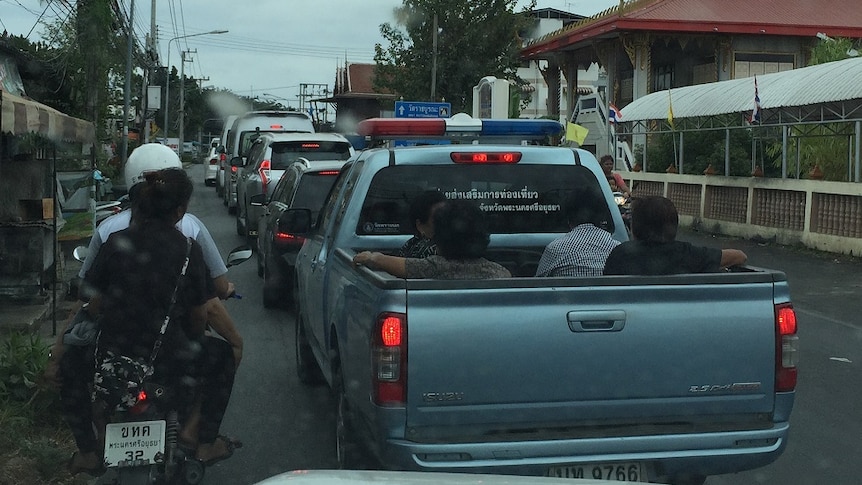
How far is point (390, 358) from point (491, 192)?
236 centimetres

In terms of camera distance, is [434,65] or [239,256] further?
[434,65]

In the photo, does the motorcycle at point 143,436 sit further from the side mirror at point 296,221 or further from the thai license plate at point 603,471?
the side mirror at point 296,221

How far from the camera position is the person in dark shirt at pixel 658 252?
5.30m

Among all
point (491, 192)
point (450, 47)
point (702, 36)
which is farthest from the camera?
point (450, 47)

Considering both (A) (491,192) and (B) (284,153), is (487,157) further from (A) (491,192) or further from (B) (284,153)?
(B) (284,153)

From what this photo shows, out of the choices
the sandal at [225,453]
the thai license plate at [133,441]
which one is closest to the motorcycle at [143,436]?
the thai license plate at [133,441]

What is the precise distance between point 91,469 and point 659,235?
2.94 metres

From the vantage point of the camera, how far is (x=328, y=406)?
750 centimetres

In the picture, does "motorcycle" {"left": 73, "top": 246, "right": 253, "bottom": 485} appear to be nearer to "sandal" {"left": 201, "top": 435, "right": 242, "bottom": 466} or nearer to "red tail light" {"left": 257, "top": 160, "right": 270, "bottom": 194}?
"sandal" {"left": 201, "top": 435, "right": 242, "bottom": 466}

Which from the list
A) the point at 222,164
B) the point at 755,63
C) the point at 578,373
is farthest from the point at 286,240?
the point at 755,63

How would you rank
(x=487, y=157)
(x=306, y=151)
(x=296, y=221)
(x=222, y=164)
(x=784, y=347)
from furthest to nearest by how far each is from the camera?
(x=222, y=164), (x=306, y=151), (x=296, y=221), (x=487, y=157), (x=784, y=347)

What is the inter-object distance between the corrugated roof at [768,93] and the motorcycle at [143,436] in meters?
17.5

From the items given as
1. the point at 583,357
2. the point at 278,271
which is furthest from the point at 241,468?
the point at 278,271

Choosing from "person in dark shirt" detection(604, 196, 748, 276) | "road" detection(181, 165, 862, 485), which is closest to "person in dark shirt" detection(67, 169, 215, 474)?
"road" detection(181, 165, 862, 485)
